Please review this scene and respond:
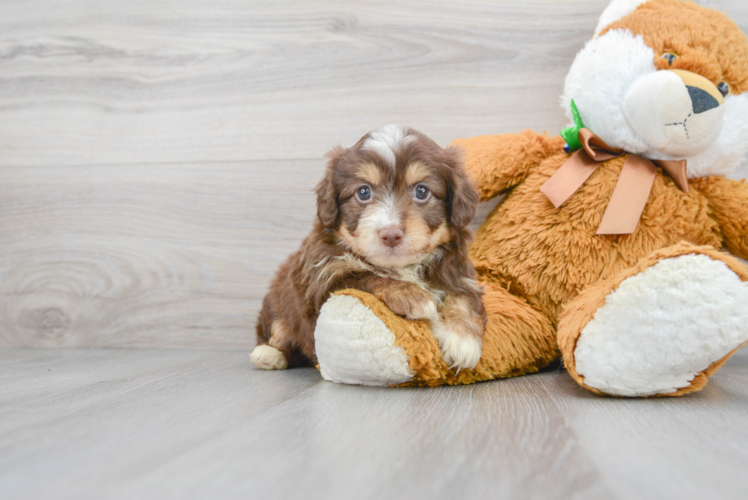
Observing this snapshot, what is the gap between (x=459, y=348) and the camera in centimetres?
138

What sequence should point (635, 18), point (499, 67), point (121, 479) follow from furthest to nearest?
1. point (499, 67)
2. point (635, 18)
3. point (121, 479)

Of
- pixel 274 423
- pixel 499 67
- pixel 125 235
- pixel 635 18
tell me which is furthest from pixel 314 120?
pixel 274 423

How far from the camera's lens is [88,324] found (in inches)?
96.7

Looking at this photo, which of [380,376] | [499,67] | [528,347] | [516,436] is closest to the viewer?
[516,436]

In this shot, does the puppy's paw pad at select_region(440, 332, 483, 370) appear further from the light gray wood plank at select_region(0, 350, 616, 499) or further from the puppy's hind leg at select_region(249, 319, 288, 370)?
the puppy's hind leg at select_region(249, 319, 288, 370)

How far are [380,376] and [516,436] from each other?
1.54 ft

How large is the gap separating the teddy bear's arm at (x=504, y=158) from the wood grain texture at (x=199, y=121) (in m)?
0.34

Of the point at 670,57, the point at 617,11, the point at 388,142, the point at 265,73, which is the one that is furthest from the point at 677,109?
the point at 265,73

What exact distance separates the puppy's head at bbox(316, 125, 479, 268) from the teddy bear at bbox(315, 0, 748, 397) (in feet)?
0.53

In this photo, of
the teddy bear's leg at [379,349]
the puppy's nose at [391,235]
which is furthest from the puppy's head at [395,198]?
the teddy bear's leg at [379,349]

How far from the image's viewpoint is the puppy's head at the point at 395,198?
4.49ft

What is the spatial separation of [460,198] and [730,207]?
90 cm

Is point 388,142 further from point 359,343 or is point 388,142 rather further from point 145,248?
point 145,248

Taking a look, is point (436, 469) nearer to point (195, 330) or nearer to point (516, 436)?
point (516, 436)
